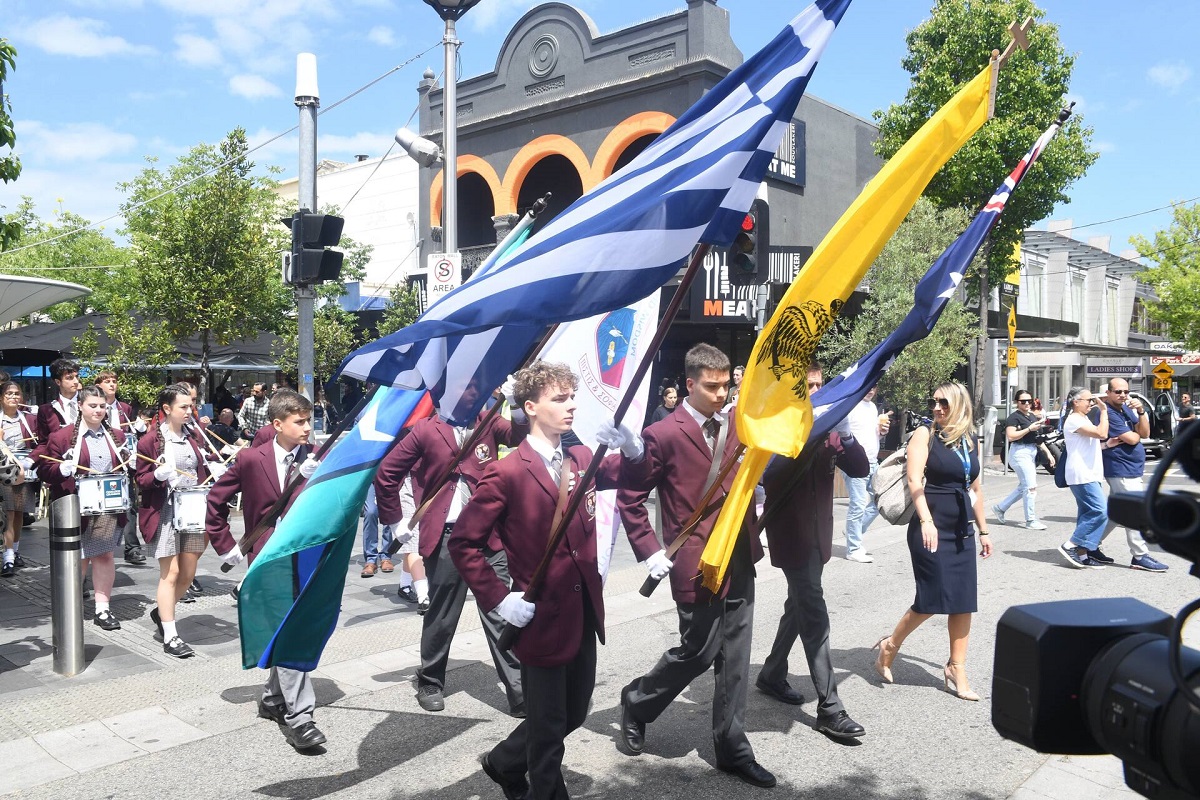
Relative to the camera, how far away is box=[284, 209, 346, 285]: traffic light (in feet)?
31.8

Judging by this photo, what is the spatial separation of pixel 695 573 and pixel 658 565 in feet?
0.94

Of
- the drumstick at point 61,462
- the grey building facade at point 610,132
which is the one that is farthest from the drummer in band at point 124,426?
the grey building facade at point 610,132

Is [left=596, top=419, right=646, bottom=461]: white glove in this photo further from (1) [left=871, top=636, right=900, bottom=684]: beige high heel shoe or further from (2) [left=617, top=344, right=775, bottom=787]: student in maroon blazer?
(1) [left=871, top=636, right=900, bottom=684]: beige high heel shoe

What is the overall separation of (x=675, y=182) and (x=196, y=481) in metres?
4.78

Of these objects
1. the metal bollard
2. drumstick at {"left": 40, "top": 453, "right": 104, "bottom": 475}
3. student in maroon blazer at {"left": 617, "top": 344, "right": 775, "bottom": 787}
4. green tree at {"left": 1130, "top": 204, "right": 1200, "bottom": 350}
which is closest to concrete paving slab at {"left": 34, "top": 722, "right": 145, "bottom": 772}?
the metal bollard

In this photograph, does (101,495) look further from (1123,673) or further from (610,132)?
(610,132)

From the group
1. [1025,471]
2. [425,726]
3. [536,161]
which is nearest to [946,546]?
[425,726]

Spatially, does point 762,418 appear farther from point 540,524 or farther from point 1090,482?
point 1090,482

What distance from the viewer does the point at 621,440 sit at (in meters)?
4.17

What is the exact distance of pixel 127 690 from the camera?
5570 millimetres

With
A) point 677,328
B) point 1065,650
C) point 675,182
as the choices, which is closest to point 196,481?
point 675,182

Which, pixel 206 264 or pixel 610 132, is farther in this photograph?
pixel 610 132

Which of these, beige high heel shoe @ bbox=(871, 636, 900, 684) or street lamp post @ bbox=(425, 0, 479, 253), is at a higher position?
street lamp post @ bbox=(425, 0, 479, 253)

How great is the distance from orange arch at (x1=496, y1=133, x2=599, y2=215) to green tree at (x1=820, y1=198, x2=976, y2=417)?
7202 millimetres
